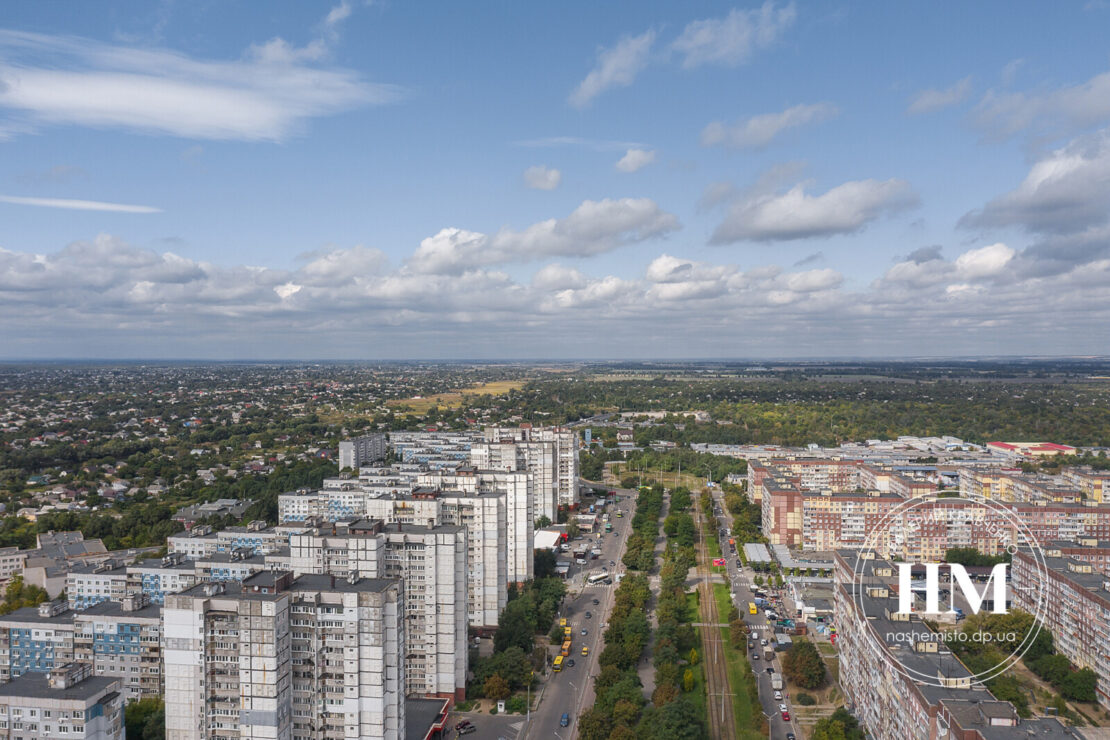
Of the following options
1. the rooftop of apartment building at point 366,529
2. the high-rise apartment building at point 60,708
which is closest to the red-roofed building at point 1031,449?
the rooftop of apartment building at point 366,529

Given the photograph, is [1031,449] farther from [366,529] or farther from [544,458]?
[366,529]

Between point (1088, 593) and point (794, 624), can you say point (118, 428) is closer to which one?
point (794, 624)

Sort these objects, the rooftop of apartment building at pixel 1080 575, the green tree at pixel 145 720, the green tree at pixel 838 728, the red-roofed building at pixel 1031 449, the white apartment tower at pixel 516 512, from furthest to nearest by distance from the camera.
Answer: the red-roofed building at pixel 1031 449, the white apartment tower at pixel 516 512, the rooftop of apartment building at pixel 1080 575, the green tree at pixel 838 728, the green tree at pixel 145 720

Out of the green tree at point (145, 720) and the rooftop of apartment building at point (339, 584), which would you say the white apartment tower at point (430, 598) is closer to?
the rooftop of apartment building at point (339, 584)

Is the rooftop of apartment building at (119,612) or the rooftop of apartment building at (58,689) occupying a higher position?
the rooftop of apartment building at (58,689)

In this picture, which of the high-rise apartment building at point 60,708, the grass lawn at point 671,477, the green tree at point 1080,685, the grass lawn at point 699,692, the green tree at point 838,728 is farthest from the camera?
the grass lawn at point 671,477

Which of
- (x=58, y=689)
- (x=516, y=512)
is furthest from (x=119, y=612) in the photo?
(x=516, y=512)
